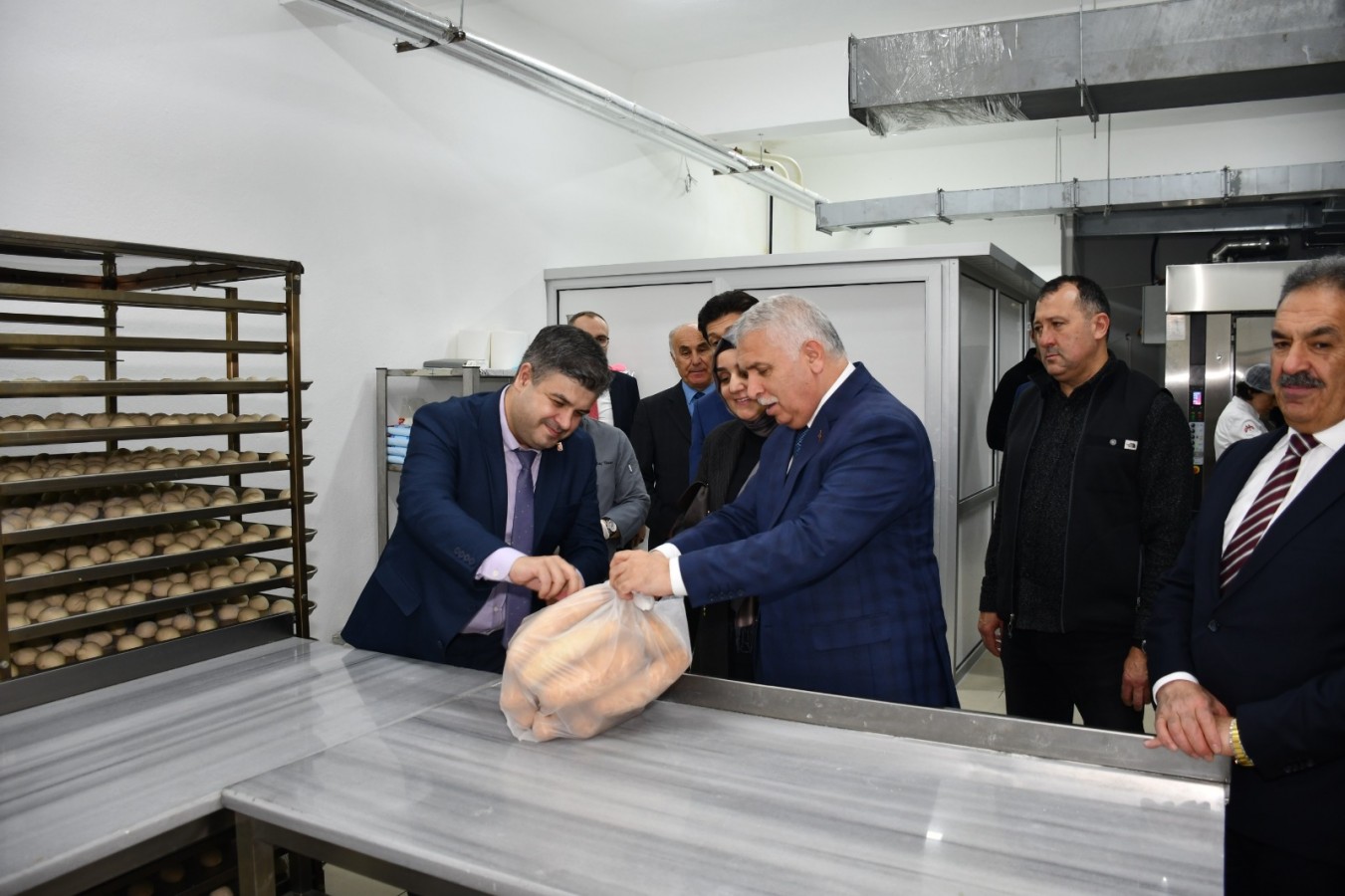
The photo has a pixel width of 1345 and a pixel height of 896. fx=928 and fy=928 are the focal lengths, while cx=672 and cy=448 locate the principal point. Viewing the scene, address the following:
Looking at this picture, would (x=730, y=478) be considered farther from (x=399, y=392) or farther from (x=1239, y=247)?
(x=1239, y=247)

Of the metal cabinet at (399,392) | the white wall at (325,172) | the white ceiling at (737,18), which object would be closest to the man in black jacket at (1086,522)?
the metal cabinet at (399,392)

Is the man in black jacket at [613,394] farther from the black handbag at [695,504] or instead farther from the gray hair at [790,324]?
the gray hair at [790,324]

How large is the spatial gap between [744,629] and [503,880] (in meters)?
1.30

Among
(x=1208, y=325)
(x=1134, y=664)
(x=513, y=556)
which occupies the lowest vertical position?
(x=1134, y=664)

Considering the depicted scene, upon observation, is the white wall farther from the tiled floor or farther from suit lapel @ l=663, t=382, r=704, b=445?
suit lapel @ l=663, t=382, r=704, b=445

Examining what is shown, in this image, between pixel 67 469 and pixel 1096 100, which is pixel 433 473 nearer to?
pixel 67 469

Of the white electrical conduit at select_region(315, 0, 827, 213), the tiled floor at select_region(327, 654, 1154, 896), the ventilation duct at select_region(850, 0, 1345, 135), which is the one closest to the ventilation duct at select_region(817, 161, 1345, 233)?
the white electrical conduit at select_region(315, 0, 827, 213)

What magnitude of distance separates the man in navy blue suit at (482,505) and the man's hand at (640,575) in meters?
0.36

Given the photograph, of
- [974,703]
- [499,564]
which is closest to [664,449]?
[499,564]

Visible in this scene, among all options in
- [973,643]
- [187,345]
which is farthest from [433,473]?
[973,643]

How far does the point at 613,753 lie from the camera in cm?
160

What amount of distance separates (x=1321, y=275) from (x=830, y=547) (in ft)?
3.21

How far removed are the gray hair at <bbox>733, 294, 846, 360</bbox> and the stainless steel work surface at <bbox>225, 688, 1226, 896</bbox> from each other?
856 millimetres

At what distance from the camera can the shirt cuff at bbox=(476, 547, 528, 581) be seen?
1.98 metres
